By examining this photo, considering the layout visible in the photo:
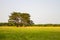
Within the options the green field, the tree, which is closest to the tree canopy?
the tree

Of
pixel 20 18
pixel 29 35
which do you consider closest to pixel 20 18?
pixel 20 18

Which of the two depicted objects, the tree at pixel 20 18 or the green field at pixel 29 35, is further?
the tree at pixel 20 18

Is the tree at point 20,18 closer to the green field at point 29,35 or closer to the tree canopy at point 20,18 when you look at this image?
the tree canopy at point 20,18

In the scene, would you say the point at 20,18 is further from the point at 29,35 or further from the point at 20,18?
the point at 29,35

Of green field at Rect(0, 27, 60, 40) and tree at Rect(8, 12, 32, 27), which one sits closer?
green field at Rect(0, 27, 60, 40)

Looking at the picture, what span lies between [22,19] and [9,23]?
26.6 feet

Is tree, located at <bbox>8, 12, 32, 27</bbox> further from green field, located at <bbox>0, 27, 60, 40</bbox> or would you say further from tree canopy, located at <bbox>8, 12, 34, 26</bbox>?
green field, located at <bbox>0, 27, 60, 40</bbox>

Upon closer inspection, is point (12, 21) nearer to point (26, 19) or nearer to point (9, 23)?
point (9, 23)

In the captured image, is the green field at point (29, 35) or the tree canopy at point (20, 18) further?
the tree canopy at point (20, 18)

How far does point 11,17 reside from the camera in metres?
81.1

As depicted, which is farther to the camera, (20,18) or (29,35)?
(20,18)

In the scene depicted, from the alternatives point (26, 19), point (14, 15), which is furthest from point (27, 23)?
point (14, 15)

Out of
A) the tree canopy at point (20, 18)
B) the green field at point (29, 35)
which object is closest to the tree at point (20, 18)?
the tree canopy at point (20, 18)

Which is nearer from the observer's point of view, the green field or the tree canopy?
the green field
